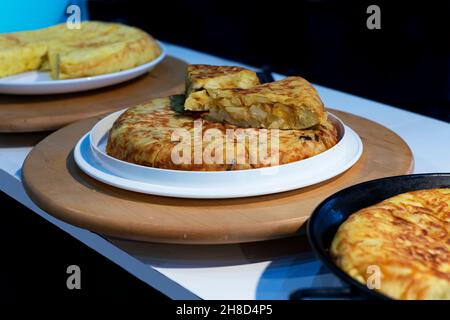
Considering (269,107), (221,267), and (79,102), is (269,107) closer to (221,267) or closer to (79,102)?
(221,267)

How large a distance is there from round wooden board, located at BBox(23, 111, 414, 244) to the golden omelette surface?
2.18 ft

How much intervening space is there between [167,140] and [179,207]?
18 cm

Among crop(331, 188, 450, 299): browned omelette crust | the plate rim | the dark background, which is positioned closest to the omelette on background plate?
crop(331, 188, 450, 299): browned omelette crust

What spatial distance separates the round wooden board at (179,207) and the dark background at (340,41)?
9.20 feet

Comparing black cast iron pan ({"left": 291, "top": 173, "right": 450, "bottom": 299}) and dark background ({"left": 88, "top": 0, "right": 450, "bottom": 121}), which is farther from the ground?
black cast iron pan ({"left": 291, "top": 173, "right": 450, "bottom": 299})

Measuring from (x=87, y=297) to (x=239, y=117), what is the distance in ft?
1.87

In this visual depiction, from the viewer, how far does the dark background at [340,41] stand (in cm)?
412

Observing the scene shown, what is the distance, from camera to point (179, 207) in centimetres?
124

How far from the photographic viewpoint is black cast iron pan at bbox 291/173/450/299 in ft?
2.97

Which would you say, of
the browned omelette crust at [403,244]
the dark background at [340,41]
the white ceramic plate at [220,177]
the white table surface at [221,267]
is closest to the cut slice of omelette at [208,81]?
the white ceramic plate at [220,177]

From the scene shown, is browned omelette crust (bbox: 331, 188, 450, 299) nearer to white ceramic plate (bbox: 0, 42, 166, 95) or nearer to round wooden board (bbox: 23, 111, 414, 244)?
round wooden board (bbox: 23, 111, 414, 244)

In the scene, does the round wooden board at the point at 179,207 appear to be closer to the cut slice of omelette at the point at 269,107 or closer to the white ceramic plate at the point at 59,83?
the cut slice of omelette at the point at 269,107

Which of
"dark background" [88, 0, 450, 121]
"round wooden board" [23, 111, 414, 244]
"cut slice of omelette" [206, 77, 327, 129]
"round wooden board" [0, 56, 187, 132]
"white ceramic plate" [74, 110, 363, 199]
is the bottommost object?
"dark background" [88, 0, 450, 121]
